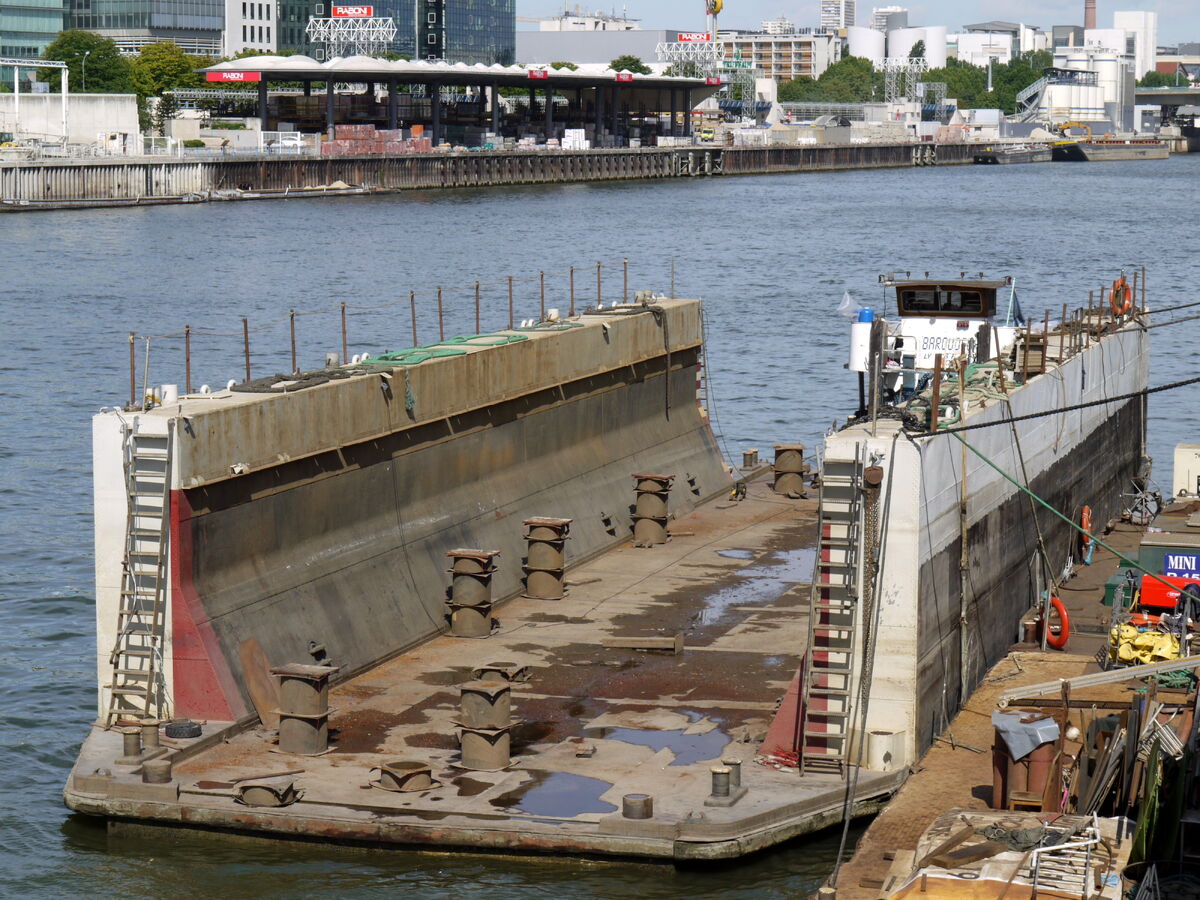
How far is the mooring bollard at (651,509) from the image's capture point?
32688mm

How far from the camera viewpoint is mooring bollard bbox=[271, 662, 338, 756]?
68.2 ft

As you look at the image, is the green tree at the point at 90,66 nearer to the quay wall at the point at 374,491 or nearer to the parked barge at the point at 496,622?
the quay wall at the point at 374,491

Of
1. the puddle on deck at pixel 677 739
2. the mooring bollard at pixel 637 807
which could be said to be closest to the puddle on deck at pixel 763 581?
the puddle on deck at pixel 677 739

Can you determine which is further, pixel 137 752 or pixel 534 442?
pixel 534 442

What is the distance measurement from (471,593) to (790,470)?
1289 centimetres

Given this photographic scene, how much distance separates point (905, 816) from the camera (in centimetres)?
1902

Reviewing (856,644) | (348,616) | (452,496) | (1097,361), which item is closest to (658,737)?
(856,644)

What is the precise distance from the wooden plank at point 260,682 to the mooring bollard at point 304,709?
1034 millimetres

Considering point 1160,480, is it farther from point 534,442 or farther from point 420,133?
point 420,133

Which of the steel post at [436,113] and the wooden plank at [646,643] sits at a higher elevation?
the steel post at [436,113]

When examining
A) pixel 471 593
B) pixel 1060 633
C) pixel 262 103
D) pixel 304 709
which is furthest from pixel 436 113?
pixel 304 709

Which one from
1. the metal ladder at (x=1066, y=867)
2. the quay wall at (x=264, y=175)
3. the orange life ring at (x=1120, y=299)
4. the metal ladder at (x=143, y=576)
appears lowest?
the metal ladder at (x=1066, y=867)

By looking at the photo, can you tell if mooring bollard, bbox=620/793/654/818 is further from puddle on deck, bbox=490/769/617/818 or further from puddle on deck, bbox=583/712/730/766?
puddle on deck, bbox=583/712/730/766

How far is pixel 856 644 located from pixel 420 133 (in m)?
161
